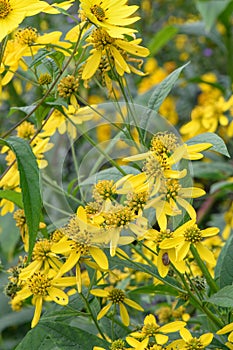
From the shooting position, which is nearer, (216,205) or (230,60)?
(230,60)

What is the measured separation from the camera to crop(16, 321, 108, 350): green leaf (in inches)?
30.7

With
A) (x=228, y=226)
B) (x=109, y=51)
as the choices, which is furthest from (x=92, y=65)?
(x=228, y=226)

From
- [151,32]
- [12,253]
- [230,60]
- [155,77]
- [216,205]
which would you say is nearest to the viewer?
[12,253]

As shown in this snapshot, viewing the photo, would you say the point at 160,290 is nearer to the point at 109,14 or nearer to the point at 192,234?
the point at 192,234

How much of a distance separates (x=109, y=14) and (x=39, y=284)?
32 cm

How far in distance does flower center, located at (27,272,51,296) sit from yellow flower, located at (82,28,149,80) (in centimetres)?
23

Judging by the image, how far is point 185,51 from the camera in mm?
2908

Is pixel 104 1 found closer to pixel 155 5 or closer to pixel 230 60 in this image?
pixel 230 60

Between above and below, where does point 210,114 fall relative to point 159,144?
below

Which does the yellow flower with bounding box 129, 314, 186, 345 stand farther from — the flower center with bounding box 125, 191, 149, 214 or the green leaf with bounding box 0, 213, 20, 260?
the green leaf with bounding box 0, 213, 20, 260

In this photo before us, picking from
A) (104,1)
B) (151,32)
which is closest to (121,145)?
(104,1)

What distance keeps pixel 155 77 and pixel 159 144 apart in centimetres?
180

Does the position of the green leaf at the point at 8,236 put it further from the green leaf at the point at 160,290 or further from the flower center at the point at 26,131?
the green leaf at the point at 160,290

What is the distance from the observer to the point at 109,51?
0.76 m
